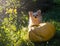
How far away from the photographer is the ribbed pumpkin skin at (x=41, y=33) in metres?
6.06

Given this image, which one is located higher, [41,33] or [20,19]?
[20,19]

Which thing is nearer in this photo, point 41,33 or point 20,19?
point 20,19

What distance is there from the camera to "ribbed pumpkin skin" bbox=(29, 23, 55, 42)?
19.9 ft

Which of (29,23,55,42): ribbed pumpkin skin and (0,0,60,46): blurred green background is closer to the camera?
(0,0,60,46): blurred green background

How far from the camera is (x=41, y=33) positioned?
6070mm

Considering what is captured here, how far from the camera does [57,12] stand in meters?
8.39

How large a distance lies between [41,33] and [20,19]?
3.23 ft

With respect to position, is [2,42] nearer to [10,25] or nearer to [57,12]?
→ [10,25]

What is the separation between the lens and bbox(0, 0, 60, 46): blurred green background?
363 cm

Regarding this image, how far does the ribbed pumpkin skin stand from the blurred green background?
0.11 m

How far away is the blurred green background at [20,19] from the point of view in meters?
3.63

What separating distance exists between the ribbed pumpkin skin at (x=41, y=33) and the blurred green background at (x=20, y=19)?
0.11 metres

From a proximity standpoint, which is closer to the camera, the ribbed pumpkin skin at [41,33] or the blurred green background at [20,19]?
the blurred green background at [20,19]

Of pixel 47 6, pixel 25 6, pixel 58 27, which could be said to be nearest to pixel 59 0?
pixel 47 6
